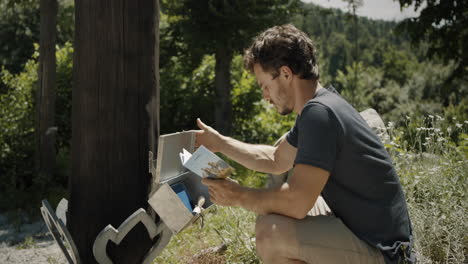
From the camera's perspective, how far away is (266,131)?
1111 cm

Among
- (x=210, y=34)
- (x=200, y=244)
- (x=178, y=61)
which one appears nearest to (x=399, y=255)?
(x=200, y=244)

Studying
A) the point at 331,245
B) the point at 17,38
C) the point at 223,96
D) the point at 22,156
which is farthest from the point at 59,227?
the point at 17,38

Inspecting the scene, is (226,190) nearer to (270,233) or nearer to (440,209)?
(270,233)

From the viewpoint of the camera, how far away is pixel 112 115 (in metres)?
2.37

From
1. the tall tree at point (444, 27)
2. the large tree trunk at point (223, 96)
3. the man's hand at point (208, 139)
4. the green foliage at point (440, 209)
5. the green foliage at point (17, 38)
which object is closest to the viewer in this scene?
the man's hand at point (208, 139)

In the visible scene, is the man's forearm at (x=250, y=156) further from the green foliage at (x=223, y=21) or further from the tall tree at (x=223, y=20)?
the green foliage at (x=223, y=21)

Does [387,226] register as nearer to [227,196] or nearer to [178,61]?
[227,196]

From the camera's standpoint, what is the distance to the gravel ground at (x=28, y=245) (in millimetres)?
4363

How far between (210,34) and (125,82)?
7292mm

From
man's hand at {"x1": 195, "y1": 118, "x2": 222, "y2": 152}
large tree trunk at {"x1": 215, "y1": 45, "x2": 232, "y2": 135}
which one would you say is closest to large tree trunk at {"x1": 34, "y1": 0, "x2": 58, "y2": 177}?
large tree trunk at {"x1": 215, "y1": 45, "x2": 232, "y2": 135}

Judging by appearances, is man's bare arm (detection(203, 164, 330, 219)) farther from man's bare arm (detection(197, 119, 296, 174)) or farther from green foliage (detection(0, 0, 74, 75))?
green foliage (detection(0, 0, 74, 75))

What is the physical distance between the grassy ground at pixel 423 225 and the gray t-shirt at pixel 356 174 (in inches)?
35.5

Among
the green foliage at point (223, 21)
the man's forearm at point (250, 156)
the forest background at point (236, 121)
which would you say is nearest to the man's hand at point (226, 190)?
the man's forearm at point (250, 156)

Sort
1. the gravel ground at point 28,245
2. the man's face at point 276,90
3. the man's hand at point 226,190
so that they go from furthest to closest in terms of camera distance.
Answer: the gravel ground at point 28,245 < the man's face at point 276,90 < the man's hand at point 226,190
